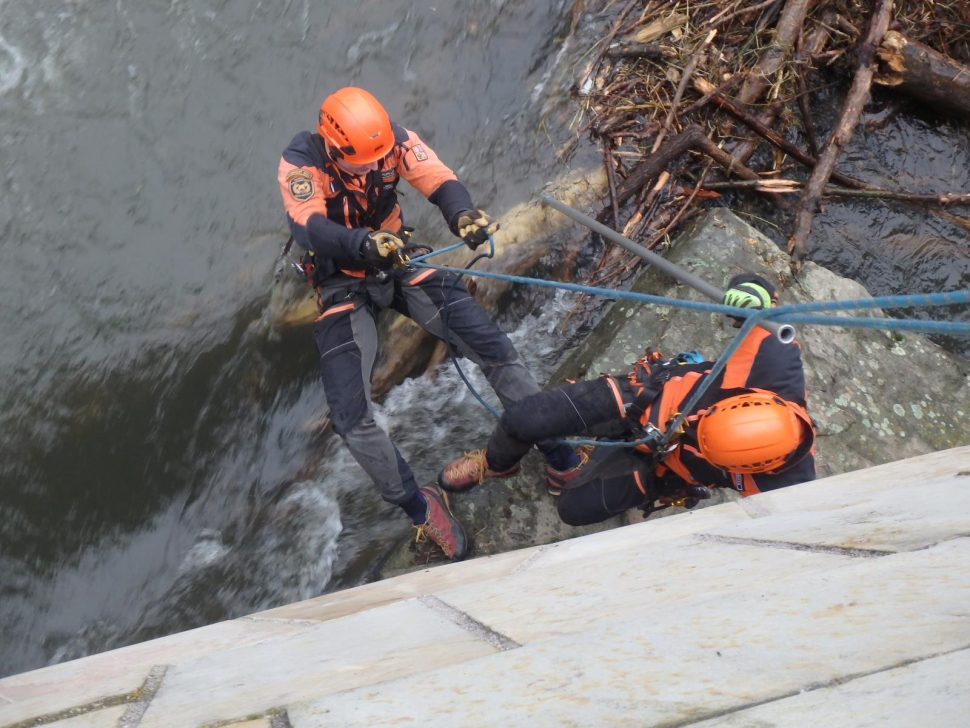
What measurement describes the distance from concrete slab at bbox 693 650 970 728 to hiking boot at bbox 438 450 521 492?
2.85m

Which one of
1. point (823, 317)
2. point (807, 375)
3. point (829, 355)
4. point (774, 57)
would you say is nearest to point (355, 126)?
point (823, 317)

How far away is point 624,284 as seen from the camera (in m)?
4.26

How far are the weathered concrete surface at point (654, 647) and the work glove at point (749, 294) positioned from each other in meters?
1.01

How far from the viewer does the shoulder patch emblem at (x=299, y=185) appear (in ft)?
10.9

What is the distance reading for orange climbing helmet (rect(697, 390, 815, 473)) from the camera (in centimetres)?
244

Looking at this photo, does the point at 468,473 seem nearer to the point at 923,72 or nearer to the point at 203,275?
the point at 203,275

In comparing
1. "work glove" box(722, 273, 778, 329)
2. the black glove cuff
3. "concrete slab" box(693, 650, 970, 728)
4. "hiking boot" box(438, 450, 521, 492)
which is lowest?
"hiking boot" box(438, 450, 521, 492)

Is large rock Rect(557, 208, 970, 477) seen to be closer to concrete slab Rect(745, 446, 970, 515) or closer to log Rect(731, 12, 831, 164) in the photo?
log Rect(731, 12, 831, 164)

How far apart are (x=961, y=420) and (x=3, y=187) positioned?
557cm

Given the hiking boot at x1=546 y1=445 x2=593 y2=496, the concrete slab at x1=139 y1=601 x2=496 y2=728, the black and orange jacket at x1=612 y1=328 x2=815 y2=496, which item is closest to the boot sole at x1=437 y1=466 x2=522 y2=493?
the hiking boot at x1=546 y1=445 x2=593 y2=496

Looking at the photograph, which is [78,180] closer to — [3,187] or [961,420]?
[3,187]

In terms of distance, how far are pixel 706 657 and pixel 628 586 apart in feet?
1.55

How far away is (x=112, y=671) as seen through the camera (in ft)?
5.55

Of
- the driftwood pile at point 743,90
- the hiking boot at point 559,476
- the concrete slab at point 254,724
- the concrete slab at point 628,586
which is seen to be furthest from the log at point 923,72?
the concrete slab at point 254,724
